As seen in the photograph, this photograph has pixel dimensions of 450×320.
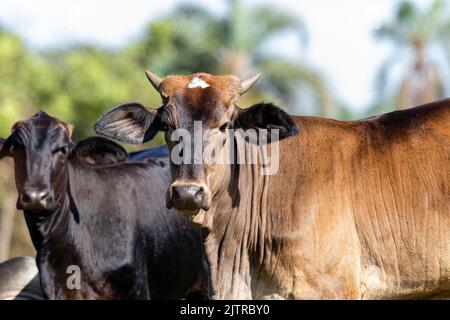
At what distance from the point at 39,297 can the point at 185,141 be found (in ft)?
13.3

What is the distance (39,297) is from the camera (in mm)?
10484

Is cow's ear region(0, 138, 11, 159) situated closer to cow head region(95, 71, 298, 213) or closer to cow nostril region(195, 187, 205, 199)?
cow head region(95, 71, 298, 213)

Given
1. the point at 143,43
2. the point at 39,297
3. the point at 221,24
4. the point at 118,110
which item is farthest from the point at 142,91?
the point at 118,110

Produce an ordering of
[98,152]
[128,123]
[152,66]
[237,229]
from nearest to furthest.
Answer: [237,229] → [128,123] → [98,152] → [152,66]

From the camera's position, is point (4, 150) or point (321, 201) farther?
point (4, 150)

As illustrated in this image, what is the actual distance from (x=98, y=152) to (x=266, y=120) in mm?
2732

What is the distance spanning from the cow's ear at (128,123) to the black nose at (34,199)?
1.11 m

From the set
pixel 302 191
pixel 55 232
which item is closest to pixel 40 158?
pixel 55 232

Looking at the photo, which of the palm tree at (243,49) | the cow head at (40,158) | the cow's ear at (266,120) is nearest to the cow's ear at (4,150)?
the cow head at (40,158)

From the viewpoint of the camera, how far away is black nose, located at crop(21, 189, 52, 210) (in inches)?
342

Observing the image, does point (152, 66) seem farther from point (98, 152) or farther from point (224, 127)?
point (224, 127)

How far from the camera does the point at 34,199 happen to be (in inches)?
343

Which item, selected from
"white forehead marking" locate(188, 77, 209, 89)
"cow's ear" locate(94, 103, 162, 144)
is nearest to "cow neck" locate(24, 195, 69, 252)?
"cow's ear" locate(94, 103, 162, 144)

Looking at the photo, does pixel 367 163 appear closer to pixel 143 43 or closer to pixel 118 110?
pixel 118 110
